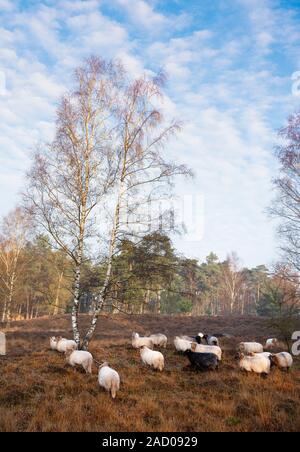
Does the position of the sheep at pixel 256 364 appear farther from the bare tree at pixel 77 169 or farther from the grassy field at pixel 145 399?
the bare tree at pixel 77 169

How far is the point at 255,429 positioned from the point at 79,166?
11.9 meters

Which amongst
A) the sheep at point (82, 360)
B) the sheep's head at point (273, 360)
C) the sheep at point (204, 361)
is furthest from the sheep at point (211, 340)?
the sheep at point (82, 360)

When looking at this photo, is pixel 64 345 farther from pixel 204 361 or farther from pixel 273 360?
pixel 273 360

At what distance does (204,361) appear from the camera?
13062mm

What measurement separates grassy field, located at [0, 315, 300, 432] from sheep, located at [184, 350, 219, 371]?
15.1 inches

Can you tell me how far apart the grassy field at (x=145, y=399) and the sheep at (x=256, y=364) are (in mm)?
368

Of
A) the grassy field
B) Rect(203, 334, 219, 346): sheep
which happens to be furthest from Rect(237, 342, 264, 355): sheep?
the grassy field

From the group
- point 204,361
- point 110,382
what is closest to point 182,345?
point 204,361

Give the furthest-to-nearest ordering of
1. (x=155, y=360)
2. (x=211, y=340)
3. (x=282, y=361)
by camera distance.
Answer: (x=211, y=340) < (x=282, y=361) < (x=155, y=360)

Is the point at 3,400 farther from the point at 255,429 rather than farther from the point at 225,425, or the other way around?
the point at 255,429

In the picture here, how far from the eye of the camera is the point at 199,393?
9.84m

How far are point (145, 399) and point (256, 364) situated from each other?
18.2 ft

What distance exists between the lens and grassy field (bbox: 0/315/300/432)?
279 inches
